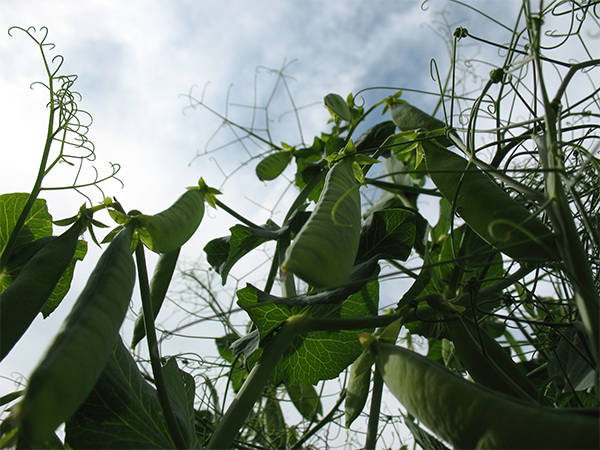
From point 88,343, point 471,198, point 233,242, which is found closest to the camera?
point 88,343

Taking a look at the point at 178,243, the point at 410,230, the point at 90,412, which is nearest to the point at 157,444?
the point at 90,412

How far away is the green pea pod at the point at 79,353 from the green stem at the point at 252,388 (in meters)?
0.21

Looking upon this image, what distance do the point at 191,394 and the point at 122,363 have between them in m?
0.16

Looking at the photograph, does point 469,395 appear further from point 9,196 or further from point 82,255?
point 9,196

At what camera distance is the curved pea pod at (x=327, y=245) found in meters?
0.41

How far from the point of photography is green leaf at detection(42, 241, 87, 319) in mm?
811

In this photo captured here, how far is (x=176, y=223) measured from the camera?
730mm

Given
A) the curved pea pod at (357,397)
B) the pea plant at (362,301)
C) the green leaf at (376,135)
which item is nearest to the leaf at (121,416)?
the pea plant at (362,301)

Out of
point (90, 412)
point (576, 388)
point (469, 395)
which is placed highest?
point (576, 388)

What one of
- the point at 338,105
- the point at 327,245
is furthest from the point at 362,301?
the point at 338,105

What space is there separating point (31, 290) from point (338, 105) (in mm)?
935

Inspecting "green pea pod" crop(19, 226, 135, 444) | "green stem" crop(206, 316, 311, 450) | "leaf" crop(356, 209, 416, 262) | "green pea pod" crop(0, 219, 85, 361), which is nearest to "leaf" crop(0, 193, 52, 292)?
"green pea pod" crop(0, 219, 85, 361)

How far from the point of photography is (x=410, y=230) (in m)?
0.81

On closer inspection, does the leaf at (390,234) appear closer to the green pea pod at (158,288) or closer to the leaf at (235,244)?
the leaf at (235,244)
